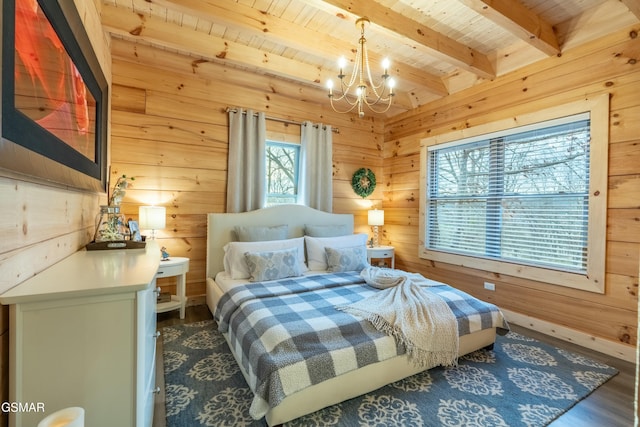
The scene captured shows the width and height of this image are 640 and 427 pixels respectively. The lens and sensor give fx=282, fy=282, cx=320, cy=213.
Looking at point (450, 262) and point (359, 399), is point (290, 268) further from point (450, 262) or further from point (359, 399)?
point (450, 262)

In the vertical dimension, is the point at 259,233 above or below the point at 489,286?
above

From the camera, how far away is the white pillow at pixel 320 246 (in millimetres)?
3334

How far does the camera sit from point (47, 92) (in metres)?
1.09

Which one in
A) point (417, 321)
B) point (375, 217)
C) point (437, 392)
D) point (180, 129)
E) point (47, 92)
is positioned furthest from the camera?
point (375, 217)

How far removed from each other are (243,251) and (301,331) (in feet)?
4.83

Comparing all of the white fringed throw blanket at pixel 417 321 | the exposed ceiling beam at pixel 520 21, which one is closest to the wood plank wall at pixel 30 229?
the white fringed throw blanket at pixel 417 321

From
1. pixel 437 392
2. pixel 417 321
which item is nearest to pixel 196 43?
pixel 417 321

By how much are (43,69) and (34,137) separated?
304 millimetres

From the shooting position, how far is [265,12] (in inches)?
96.8

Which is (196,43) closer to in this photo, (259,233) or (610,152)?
(259,233)

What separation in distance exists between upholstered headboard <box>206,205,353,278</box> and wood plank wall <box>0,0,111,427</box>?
4.88 feet

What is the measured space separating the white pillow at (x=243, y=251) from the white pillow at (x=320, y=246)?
0.37 ft

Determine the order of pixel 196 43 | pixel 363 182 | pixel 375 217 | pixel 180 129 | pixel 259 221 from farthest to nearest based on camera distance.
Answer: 1. pixel 363 182
2. pixel 375 217
3. pixel 259 221
4. pixel 180 129
5. pixel 196 43

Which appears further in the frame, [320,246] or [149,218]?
[320,246]
